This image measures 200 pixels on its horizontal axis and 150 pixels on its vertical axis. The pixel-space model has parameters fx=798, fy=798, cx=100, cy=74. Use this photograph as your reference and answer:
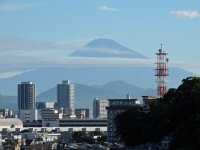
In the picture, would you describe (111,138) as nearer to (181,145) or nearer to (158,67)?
(158,67)

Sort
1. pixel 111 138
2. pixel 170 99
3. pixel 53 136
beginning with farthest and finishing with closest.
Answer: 1. pixel 53 136
2. pixel 111 138
3. pixel 170 99

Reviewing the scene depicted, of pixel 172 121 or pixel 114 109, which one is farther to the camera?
pixel 114 109

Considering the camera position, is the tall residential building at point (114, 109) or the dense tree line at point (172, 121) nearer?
the dense tree line at point (172, 121)

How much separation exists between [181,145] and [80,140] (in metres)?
72.9

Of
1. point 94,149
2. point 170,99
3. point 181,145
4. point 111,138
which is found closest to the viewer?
point 181,145

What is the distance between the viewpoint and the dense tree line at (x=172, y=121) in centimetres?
7476

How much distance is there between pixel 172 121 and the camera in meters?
84.5

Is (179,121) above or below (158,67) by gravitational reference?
below

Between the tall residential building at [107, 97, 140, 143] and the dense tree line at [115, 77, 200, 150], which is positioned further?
the tall residential building at [107, 97, 140, 143]

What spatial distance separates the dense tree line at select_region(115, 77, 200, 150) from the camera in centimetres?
7476

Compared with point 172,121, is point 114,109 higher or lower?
higher

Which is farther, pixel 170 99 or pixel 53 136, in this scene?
pixel 53 136

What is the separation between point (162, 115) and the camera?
84312 mm

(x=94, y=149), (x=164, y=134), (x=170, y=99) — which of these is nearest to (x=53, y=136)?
(x=94, y=149)
